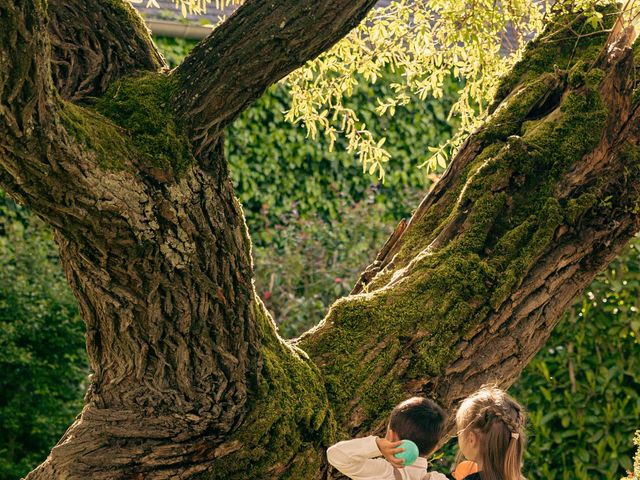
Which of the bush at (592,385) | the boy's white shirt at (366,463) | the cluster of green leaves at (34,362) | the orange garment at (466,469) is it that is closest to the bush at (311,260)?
the cluster of green leaves at (34,362)

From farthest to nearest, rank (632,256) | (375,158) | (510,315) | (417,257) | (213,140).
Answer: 1. (632,256)
2. (375,158)
3. (417,257)
4. (510,315)
5. (213,140)

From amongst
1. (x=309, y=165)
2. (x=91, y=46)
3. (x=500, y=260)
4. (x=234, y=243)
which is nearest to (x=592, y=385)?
(x=500, y=260)

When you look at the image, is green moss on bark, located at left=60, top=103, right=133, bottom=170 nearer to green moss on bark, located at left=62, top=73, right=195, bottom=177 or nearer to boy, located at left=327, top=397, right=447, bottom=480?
green moss on bark, located at left=62, top=73, right=195, bottom=177

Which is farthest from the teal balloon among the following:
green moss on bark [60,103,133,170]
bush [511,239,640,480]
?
bush [511,239,640,480]

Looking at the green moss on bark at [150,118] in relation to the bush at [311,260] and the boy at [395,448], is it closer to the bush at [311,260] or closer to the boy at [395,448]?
the boy at [395,448]

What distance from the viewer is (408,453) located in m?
3.19

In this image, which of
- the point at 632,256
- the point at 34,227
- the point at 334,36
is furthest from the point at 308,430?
the point at 34,227

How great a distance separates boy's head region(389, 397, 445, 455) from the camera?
3312 mm

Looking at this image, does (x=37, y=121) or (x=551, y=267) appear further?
(x=551, y=267)

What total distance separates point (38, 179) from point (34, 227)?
549cm

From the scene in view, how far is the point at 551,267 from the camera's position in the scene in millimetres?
3912

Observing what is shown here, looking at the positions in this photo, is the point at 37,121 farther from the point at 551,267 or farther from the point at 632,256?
the point at 632,256

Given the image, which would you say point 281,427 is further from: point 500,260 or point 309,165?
point 309,165

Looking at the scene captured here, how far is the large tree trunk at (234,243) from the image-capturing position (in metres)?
3.08
